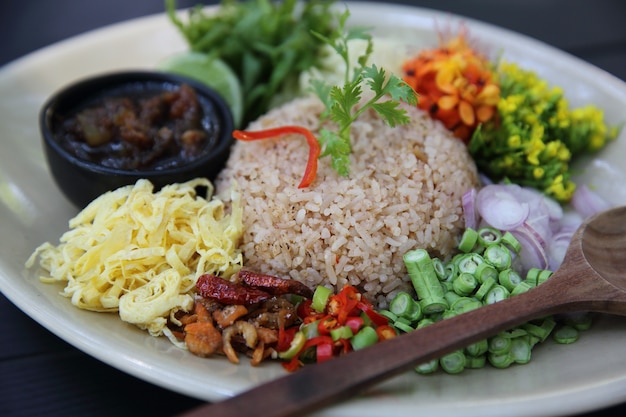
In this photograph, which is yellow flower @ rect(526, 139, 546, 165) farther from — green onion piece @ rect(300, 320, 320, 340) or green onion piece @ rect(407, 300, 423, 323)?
green onion piece @ rect(300, 320, 320, 340)

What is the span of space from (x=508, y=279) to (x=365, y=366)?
0.77 meters

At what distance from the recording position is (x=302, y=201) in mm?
2385

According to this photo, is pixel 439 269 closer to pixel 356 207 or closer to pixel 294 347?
pixel 356 207

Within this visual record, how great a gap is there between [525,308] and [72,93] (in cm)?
217

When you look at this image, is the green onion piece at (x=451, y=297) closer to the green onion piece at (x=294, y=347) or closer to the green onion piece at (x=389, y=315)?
the green onion piece at (x=389, y=315)

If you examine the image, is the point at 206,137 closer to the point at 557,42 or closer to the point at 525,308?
the point at 525,308


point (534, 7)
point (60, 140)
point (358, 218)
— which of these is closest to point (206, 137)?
point (60, 140)

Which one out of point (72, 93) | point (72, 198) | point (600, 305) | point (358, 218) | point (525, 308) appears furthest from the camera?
point (72, 93)

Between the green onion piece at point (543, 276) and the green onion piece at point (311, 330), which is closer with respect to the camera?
the green onion piece at point (311, 330)

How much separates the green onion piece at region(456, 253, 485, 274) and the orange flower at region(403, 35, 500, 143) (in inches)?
30.7

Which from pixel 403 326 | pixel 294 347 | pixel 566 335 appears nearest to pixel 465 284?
pixel 403 326

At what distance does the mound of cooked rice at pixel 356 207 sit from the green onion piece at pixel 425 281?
9 cm

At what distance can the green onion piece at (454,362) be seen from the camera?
76.9 inches

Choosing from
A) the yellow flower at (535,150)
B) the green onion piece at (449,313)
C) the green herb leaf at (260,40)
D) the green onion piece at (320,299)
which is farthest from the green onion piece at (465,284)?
the green herb leaf at (260,40)
